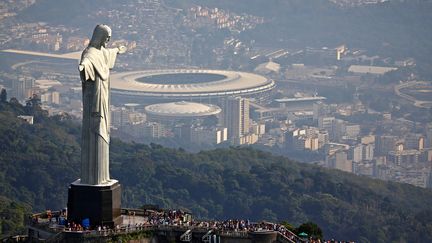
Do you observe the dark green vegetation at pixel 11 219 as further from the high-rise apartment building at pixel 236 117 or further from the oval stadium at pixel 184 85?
the oval stadium at pixel 184 85

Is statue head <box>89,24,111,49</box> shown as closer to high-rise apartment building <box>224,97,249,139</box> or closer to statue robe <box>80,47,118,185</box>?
statue robe <box>80,47,118,185</box>

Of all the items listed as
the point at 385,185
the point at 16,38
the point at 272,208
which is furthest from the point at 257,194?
the point at 16,38

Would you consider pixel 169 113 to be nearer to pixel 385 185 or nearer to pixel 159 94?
pixel 159 94

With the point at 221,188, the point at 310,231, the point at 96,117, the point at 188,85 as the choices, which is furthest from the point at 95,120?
the point at 188,85

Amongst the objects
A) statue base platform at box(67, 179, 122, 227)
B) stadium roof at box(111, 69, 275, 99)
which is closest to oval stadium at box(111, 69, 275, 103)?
stadium roof at box(111, 69, 275, 99)

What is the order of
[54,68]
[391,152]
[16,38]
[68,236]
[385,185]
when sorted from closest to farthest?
[68,236], [385,185], [391,152], [54,68], [16,38]

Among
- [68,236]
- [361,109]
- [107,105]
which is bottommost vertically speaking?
[361,109]
